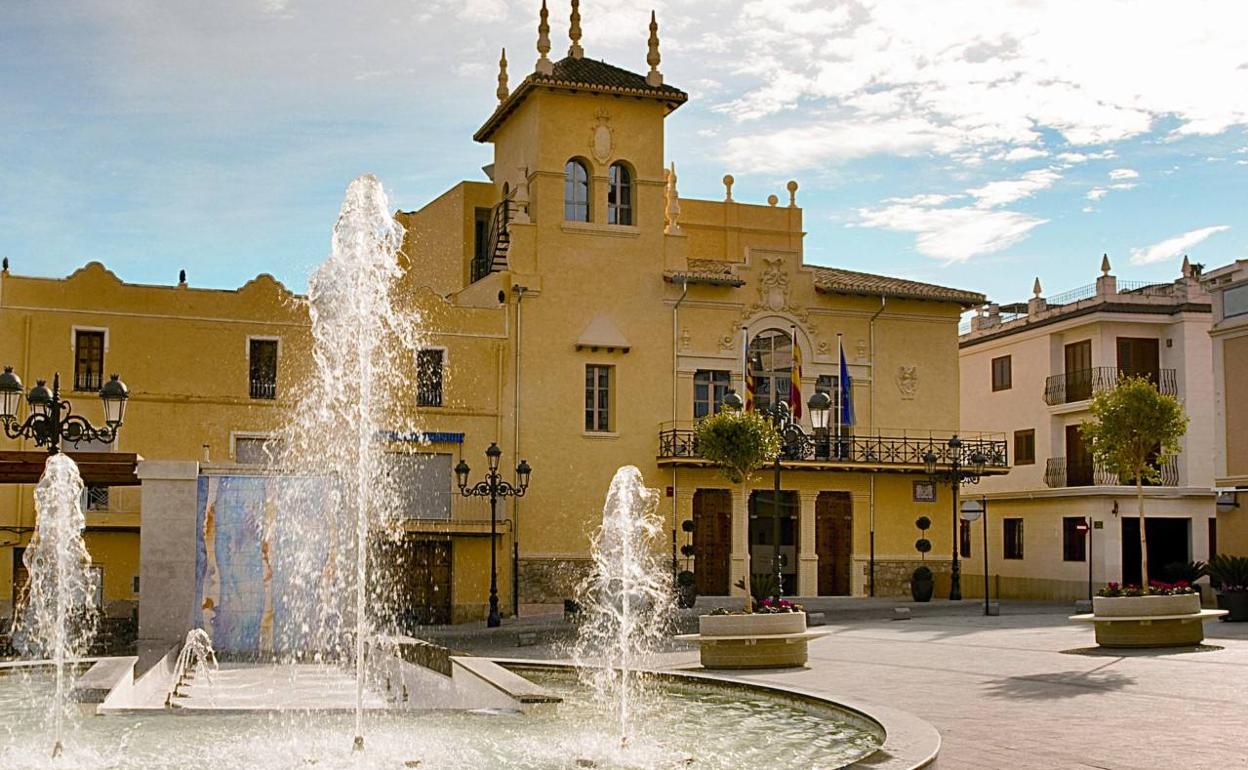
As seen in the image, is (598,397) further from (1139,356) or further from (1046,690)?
(1046,690)

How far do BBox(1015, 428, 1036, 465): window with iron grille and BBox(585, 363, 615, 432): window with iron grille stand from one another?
14.2 metres

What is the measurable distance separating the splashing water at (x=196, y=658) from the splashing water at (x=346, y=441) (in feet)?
6.01

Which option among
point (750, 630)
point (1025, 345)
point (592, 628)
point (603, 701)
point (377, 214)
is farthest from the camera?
point (1025, 345)

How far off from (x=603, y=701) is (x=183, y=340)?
21287 millimetres

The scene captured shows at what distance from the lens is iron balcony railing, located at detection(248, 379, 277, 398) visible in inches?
1254

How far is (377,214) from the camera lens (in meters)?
13.9

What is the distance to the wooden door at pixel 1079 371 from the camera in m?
39.0

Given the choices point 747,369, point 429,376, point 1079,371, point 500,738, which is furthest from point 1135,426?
point 1079,371

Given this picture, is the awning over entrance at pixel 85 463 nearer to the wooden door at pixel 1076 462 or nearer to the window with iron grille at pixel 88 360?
the window with iron grille at pixel 88 360

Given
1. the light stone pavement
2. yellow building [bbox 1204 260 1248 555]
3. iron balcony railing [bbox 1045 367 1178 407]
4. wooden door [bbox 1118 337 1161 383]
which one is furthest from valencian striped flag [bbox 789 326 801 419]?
the light stone pavement

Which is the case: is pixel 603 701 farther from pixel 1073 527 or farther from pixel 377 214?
pixel 1073 527

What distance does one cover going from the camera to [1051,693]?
13922mm

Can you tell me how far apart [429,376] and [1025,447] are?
19.3m

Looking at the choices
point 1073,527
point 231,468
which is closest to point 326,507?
point 231,468
